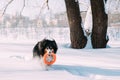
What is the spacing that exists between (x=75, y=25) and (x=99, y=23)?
90 cm

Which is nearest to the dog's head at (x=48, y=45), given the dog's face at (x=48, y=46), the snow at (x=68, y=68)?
the dog's face at (x=48, y=46)

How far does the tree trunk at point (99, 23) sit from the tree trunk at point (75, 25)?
1.45 feet

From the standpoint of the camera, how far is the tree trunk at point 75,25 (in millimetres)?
11997

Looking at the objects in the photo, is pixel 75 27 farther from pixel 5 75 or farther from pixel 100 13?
pixel 5 75

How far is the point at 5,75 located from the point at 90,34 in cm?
703

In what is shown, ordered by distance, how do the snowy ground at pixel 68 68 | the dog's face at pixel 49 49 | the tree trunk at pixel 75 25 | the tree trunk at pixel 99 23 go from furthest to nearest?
the tree trunk at pixel 75 25, the tree trunk at pixel 99 23, the dog's face at pixel 49 49, the snowy ground at pixel 68 68

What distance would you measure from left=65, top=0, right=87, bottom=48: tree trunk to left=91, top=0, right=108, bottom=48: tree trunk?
17.4 inches

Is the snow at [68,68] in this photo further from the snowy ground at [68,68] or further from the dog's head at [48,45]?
the dog's head at [48,45]

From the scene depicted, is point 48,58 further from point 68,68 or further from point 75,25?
point 75,25

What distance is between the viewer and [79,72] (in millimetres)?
7012

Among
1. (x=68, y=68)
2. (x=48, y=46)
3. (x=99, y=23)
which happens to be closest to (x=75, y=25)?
(x=99, y=23)

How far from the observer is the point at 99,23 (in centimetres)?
1194

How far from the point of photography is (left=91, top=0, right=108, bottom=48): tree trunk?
1186 cm

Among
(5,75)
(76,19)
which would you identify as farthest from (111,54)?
(5,75)
